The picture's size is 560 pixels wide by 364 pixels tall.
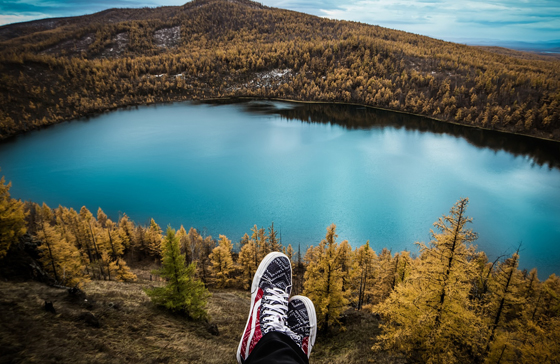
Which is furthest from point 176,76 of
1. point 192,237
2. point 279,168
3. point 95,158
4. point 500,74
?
point 500,74

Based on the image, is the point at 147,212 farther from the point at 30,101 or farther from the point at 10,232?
the point at 30,101

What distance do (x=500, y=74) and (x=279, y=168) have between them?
116600 millimetres

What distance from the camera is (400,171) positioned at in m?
58.2

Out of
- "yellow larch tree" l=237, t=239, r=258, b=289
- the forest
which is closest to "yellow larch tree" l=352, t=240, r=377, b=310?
the forest

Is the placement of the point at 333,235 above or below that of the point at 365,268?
above

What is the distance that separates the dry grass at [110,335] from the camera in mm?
6461

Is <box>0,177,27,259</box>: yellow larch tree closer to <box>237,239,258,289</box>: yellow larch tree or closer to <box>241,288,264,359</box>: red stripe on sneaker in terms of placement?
<box>241,288,264,359</box>: red stripe on sneaker

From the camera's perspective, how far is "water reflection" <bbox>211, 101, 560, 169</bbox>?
71850mm

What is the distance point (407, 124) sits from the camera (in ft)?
313

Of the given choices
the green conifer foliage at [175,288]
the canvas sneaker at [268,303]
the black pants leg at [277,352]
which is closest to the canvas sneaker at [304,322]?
the canvas sneaker at [268,303]

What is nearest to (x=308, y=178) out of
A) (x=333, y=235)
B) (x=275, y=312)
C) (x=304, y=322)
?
(x=333, y=235)

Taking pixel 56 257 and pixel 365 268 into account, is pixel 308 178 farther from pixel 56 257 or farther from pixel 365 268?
pixel 56 257

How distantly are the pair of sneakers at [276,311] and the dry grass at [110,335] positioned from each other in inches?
124

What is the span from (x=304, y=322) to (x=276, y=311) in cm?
125
